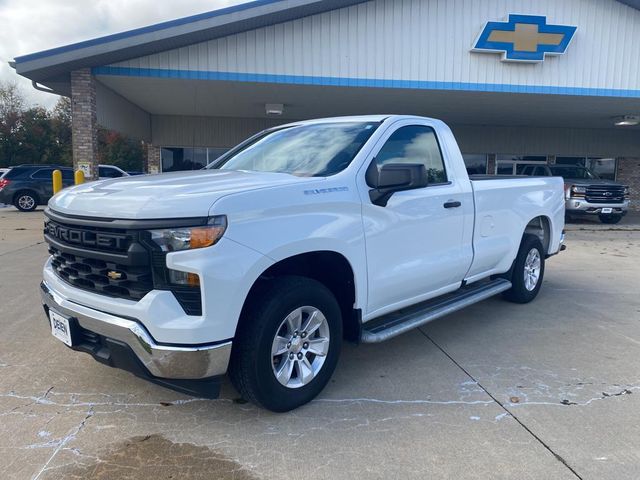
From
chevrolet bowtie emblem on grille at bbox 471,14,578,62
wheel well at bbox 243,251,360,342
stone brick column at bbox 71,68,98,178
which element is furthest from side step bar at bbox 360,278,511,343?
stone brick column at bbox 71,68,98,178

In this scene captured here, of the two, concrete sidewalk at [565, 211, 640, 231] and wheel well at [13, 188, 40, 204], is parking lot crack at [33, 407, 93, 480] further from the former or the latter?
wheel well at [13, 188, 40, 204]

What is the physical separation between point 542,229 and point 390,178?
370 cm

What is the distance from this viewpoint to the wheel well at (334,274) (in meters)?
3.41

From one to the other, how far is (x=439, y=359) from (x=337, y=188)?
1882 millimetres

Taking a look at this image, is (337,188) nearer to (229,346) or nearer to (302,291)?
(302,291)

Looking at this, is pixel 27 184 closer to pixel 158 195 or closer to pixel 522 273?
pixel 522 273

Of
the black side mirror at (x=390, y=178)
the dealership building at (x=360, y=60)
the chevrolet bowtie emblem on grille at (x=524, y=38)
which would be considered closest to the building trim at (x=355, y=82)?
the dealership building at (x=360, y=60)

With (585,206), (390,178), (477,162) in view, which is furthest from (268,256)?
(477,162)

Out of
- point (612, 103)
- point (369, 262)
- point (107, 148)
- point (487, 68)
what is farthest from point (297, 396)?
point (107, 148)

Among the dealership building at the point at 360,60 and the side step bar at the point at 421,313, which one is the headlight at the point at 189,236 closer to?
the side step bar at the point at 421,313

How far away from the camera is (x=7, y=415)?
128 inches

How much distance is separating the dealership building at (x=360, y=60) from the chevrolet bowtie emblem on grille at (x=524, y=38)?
31 millimetres

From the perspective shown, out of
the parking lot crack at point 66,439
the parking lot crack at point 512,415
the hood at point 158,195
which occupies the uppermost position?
the hood at point 158,195

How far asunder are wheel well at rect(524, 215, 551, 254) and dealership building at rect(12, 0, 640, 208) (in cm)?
796
